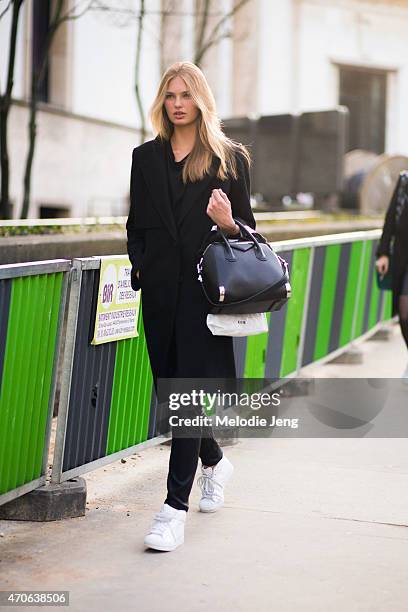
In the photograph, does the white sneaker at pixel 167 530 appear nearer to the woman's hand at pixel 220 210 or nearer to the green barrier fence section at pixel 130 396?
the green barrier fence section at pixel 130 396

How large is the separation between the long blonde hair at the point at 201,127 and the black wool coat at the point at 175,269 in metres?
0.04

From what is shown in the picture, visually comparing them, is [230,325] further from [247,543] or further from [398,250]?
[398,250]

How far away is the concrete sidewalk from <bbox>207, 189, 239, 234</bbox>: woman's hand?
133 centimetres

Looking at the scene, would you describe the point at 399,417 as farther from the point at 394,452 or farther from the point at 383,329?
the point at 383,329

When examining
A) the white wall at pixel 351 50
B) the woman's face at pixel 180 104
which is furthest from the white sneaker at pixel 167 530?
the white wall at pixel 351 50

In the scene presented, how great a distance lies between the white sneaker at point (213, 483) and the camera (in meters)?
5.53

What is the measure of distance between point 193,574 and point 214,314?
1023 mm

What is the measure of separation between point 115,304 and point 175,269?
0.85 m

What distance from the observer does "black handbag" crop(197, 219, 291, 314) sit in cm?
482

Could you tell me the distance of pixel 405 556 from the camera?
4.94 m

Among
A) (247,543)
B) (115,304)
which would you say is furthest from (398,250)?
(247,543)

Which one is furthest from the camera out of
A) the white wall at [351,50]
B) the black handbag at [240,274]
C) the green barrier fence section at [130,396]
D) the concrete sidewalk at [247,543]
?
the white wall at [351,50]

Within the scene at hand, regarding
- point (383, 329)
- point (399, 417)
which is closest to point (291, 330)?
point (399, 417)

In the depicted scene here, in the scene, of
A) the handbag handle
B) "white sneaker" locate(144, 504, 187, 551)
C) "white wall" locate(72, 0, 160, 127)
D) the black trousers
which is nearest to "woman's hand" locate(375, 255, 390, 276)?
the handbag handle
